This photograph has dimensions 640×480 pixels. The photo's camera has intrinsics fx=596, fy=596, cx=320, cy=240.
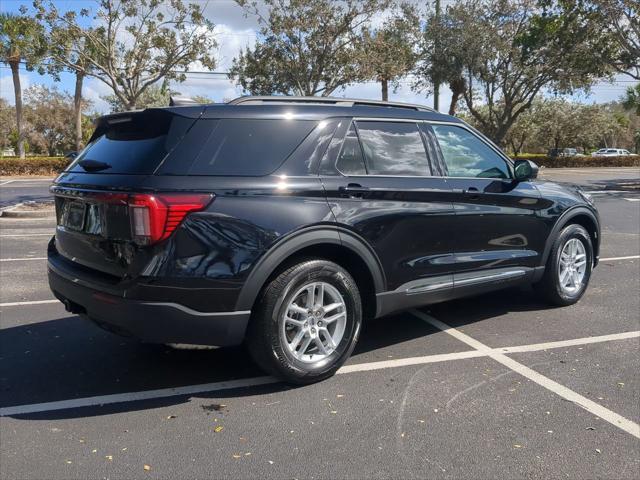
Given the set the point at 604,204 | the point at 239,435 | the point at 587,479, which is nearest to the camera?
the point at 587,479

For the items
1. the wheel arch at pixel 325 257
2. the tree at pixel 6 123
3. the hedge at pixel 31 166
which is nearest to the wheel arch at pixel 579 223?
the wheel arch at pixel 325 257

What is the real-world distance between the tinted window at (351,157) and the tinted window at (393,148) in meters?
0.06

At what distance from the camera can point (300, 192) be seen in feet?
12.6

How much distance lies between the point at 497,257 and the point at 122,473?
3.48 m

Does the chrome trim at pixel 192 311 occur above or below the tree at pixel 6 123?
below

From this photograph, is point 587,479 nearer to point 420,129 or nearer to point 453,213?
point 453,213

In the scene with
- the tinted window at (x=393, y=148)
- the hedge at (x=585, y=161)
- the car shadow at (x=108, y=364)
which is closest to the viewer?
the car shadow at (x=108, y=364)

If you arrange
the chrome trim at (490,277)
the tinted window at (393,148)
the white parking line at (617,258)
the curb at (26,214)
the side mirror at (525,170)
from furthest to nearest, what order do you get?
the curb at (26,214), the white parking line at (617,258), the side mirror at (525,170), the chrome trim at (490,277), the tinted window at (393,148)

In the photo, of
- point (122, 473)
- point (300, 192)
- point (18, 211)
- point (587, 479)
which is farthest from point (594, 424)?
point (18, 211)

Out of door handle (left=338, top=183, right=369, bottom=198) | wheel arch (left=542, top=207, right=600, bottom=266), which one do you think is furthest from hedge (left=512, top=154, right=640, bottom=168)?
door handle (left=338, top=183, right=369, bottom=198)

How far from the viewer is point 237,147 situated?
378 cm

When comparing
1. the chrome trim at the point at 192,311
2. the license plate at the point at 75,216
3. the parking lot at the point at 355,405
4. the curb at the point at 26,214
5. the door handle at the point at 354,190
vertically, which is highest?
the door handle at the point at 354,190

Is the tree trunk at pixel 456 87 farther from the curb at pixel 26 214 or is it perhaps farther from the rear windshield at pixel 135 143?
the rear windshield at pixel 135 143

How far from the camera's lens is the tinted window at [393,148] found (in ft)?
14.3
